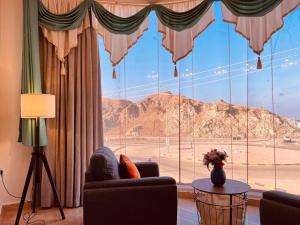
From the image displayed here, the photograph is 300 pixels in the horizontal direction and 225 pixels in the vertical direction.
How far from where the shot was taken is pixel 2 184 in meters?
3.32

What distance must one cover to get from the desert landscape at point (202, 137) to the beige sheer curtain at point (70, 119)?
430 millimetres

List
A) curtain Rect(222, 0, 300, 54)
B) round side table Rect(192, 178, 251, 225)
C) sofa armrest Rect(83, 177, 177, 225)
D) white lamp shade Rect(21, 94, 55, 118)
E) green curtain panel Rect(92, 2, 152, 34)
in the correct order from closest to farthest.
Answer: sofa armrest Rect(83, 177, 177, 225) < round side table Rect(192, 178, 251, 225) < white lamp shade Rect(21, 94, 55, 118) < curtain Rect(222, 0, 300, 54) < green curtain panel Rect(92, 2, 152, 34)

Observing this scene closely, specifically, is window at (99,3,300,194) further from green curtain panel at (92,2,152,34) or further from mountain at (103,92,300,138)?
green curtain panel at (92,2,152,34)

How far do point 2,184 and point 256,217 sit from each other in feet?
10.5

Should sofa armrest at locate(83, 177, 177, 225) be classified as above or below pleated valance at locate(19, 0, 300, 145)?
below

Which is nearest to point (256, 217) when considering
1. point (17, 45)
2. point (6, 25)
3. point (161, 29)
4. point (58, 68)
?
point (161, 29)

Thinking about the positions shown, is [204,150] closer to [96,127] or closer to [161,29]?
[96,127]

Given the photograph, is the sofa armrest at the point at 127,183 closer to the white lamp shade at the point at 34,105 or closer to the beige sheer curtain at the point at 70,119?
the white lamp shade at the point at 34,105

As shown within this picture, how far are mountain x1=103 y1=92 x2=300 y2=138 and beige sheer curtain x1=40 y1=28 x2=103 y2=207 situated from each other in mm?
437

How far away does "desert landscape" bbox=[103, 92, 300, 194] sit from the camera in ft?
11.0

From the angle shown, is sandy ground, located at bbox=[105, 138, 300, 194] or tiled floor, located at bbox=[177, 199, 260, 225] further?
sandy ground, located at bbox=[105, 138, 300, 194]

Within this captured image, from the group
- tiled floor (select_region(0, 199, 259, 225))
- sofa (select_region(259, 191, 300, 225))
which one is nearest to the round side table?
tiled floor (select_region(0, 199, 259, 225))

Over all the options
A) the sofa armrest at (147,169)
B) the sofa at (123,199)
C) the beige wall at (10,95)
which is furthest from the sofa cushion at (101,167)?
the beige wall at (10,95)

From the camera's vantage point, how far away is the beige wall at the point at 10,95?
3.32m
